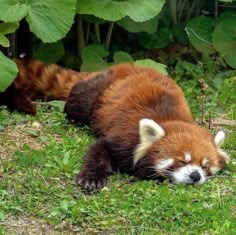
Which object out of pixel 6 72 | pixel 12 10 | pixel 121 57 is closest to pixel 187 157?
pixel 6 72

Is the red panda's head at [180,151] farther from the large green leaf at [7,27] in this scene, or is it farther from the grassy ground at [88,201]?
the large green leaf at [7,27]

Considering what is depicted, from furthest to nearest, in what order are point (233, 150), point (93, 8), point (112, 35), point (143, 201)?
point (112, 35)
point (93, 8)
point (233, 150)
point (143, 201)

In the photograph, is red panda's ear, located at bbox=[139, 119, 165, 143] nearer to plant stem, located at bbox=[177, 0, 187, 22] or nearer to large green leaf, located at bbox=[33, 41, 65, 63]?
large green leaf, located at bbox=[33, 41, 65, 63]

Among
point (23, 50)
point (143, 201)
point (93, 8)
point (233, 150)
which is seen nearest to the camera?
point (143, 201)

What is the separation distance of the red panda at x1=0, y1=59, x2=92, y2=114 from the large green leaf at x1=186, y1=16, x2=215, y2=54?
51.1 inches

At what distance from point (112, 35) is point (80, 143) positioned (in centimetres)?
216

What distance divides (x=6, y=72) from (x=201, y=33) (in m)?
2.19

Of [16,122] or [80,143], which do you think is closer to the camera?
[80,143]

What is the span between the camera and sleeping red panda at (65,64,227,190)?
4.45 m

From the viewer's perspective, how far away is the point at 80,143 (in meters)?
5.01

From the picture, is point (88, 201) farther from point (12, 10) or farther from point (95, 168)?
point (12, 10)

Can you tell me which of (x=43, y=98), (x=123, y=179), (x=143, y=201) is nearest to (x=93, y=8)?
(x=43, y=98)

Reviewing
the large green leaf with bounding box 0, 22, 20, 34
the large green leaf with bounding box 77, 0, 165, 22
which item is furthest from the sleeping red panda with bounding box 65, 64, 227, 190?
the large green leaf with bounding box 0, 22, 20, 34

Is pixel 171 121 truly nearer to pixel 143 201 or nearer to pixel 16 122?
pixel 143 201
